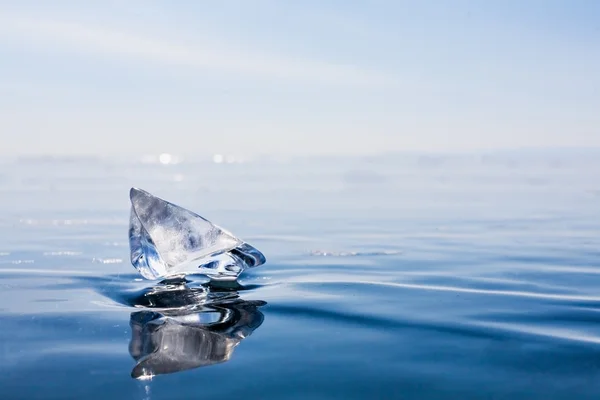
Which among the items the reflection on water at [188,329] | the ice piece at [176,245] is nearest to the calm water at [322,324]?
the reflection on water at [188,329]

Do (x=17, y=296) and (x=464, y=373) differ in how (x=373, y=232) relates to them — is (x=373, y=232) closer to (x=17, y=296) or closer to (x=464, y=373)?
(x=17, y=296)

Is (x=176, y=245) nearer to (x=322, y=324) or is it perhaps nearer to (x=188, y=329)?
(x=188, y=329)

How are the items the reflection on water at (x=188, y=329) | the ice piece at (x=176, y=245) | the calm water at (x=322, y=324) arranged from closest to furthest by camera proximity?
the calm water at (x=322, y=324) → the reflection on water at (x=188, y=329) → the ice piece at (x=176, y=245)

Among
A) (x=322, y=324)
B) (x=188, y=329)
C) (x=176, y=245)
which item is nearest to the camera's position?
(x=188, y=329)

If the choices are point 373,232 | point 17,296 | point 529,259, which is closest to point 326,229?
point 373,232

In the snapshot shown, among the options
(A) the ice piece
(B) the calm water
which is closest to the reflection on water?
(B) the calm water

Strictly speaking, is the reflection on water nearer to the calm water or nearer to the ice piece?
the calm water

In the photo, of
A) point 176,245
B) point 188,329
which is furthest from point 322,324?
point 176,245

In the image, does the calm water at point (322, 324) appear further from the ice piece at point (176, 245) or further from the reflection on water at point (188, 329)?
the ice piece at point (176, 245)
